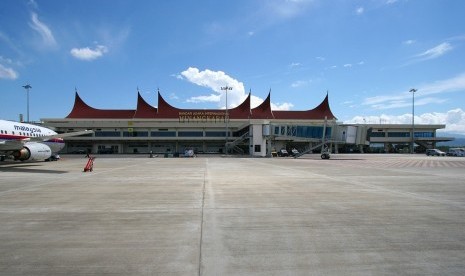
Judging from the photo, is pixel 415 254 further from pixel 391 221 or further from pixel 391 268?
pixel 391 221

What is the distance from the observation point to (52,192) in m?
12.7

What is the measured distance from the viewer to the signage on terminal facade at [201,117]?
84.5 m

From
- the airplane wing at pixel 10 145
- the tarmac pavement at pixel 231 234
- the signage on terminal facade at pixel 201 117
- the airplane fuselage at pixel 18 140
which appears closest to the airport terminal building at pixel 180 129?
the signage on terminal facade at pixel 201 117

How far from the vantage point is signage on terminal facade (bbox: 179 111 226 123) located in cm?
8450

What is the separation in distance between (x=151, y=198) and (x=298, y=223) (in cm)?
566

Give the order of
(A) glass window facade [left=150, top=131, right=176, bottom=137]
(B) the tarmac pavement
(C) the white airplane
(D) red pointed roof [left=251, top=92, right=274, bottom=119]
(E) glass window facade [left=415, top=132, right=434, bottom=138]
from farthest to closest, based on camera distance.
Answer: (D) red pointed roof [left=251, top=92, right=274, bottom=119] → (E) glass window facade [left=415, top=132, right=434, bottom=138] → (A) glass window facade [left=150, top=131, right=176, bottom=137] → (C) the white airplane → (B) the tarmac pavement

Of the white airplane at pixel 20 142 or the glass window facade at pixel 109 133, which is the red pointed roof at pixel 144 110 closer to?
the glass window facade at pixel 109 133

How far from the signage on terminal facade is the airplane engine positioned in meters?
57.9

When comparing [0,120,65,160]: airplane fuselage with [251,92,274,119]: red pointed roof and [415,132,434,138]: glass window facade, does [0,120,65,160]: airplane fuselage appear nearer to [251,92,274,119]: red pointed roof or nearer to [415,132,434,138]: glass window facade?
[251,92,274,119]: red pointed roof

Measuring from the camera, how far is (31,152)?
25.3m

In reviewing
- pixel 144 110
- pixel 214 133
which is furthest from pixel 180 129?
pixel 144 110

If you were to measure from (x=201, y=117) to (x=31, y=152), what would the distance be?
2413 inches

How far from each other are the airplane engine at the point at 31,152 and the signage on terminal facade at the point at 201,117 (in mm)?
57865

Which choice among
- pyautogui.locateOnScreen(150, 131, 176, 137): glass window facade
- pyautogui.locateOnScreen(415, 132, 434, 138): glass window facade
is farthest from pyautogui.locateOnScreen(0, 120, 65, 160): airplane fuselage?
pyautogui.locateOnScreen(415, 132, 434, 138): glass window facade
